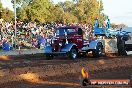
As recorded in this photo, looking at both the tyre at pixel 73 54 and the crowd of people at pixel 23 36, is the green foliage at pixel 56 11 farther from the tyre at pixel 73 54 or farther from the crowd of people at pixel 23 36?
the tyre at pixel 73 54

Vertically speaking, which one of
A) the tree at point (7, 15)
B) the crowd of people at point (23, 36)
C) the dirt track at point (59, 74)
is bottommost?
the dirt track at point (59, 74)

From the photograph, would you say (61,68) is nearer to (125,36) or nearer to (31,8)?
(125,36)

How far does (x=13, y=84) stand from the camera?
1172 cm

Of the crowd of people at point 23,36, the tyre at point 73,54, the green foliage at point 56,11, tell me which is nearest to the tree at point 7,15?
the green foliage at point 56,11

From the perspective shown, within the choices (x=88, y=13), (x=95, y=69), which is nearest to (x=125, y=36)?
(x=95, y=69)

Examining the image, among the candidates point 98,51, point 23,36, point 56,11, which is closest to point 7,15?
point 23,36

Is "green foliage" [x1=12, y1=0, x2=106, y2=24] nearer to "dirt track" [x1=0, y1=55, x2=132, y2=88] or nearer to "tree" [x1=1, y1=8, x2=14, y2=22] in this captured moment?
"tree" [x1=1, y1=8, x2=14, y2=22]

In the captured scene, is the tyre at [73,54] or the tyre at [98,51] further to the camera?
the tyre at [98,51]

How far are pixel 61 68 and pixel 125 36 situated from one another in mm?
9824

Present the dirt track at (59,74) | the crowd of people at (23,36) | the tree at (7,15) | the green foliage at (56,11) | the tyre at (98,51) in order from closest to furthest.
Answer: the dirt track at (59,74)
the tyre at (98,51)
the crowd of people at (23,36)
the tree at (7,15)
the green foliage at (56,11)

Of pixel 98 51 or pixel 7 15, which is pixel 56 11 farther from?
pixel 98 51

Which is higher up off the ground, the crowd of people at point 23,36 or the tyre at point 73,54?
the crowd of people at point 23,36

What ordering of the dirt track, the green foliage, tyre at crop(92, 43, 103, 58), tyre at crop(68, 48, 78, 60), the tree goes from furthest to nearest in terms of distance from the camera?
the green foliage < the tree < tyre at crop(92, 43, 103, 58) < tyre at crop(68, 48, 78, 60) < the dirt track

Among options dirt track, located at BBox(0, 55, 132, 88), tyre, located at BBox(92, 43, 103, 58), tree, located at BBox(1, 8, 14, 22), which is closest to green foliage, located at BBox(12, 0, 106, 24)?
tree, located at BBox(1, 8, 14, 22)
